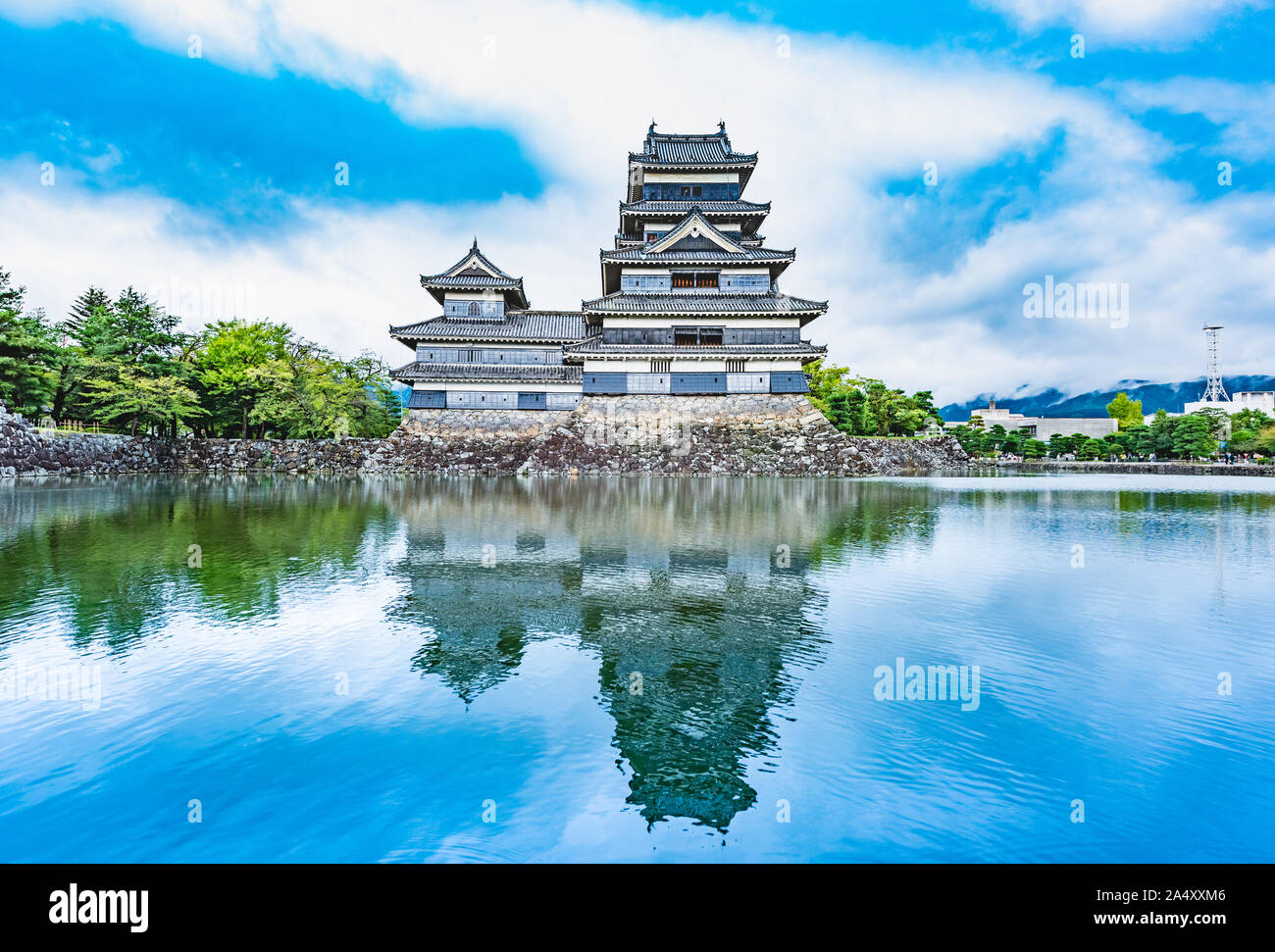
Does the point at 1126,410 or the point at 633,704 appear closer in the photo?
the point at 633,704

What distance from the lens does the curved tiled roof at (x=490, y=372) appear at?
39125 millimetres

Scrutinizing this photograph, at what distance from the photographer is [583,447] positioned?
37125mm

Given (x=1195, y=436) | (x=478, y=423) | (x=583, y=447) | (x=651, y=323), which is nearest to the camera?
(x=583, y=447)

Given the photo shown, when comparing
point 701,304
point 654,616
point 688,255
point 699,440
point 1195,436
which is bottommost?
point 654,616

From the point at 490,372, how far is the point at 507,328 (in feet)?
10.3

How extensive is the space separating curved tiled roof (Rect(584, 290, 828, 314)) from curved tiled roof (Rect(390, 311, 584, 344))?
13.1ft

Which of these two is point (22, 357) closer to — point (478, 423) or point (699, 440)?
point (478, 423)

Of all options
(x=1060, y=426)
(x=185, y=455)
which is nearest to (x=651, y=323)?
(x=185, y=455)

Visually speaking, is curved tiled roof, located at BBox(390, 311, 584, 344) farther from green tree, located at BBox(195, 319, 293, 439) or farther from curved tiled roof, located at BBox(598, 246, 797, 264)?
green tree, located at BBox(195, 319, 293, 439)

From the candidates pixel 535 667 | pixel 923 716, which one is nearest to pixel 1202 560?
pixel 923 716

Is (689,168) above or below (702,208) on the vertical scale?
above

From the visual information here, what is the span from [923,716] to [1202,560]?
10.5 metres
